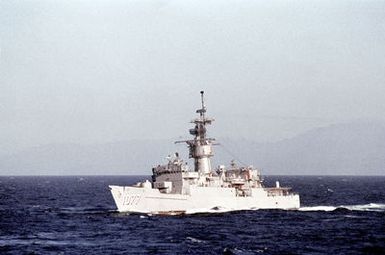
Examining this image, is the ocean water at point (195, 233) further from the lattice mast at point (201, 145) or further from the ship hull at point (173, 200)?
the lattice mast at point (201, 145)

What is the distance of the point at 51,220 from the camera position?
60.3 m

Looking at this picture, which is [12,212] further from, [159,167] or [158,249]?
[158,249]

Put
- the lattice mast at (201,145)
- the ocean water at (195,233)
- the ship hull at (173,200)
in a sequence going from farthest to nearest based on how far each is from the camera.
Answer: the lattice mast at (201,145)
the ship hull at (173,200)
the ocean water at (195,233)

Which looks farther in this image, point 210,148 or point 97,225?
point 210,148

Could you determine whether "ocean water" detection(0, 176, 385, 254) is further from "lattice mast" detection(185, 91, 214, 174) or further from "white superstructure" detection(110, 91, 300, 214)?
"lattice mast" detection(185, 91, 214, 174)

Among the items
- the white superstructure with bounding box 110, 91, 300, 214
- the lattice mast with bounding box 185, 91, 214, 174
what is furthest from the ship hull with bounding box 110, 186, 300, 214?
the lattice mast with bounding box 185, 91, 214, 174

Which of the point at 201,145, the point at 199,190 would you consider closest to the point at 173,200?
the point at 199,190

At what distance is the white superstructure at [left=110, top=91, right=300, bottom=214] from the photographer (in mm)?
61719

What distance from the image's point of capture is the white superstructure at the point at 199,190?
6172 cm

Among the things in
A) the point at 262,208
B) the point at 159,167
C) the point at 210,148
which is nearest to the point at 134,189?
the point at 159,167

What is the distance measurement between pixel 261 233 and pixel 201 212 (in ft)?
48.1

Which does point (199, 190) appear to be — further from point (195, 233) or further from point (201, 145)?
point (195, 233)

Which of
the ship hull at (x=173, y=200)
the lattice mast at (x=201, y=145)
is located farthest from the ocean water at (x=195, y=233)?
the lattice mast at (x=201, y=145)

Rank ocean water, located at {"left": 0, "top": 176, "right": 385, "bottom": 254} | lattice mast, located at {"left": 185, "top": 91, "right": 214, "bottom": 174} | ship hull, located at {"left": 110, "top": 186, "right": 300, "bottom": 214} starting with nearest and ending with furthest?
1. ocean water, located at {"left": 0, "top": 176, "right": 385, "bottom": 254}
2. ship hull, located at {"left": 110, "top": 186, "right": 300, "bottom": 214}
3. lattice mast, located at {"left": 185, "top": 91, "right": 214, "bottom": 174}
